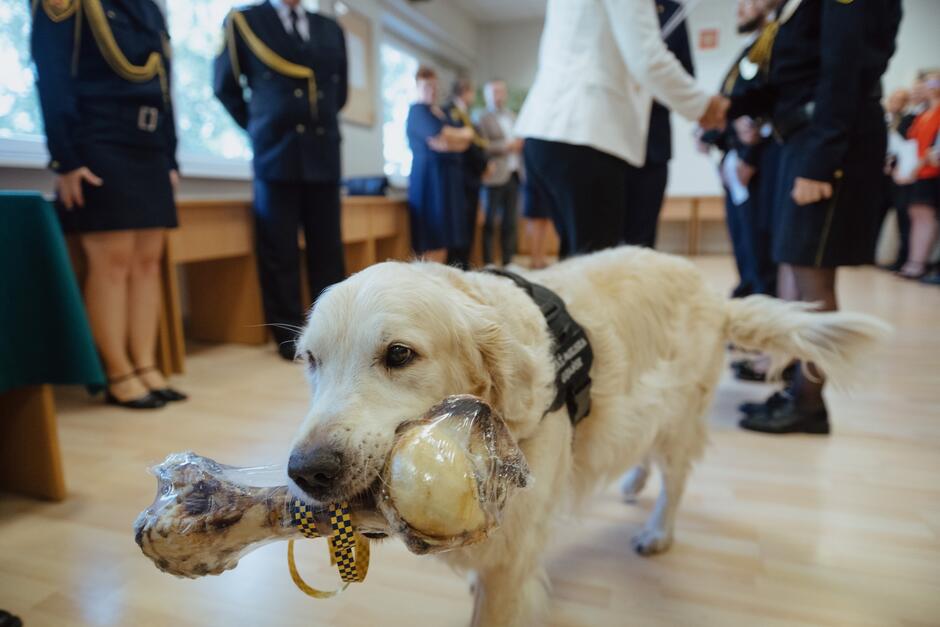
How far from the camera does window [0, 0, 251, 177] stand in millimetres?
2648

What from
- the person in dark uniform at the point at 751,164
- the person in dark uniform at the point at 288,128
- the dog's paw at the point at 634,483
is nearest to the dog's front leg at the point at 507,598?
the dog's paw at the point at 634,483

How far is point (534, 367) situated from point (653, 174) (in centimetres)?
169

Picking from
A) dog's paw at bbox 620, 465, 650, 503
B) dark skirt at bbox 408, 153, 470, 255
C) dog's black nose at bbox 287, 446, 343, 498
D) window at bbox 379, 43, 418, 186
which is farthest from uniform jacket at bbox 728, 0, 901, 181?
window at bbox 379, 43, 418, 186

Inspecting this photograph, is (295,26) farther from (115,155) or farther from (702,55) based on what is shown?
(702,55)

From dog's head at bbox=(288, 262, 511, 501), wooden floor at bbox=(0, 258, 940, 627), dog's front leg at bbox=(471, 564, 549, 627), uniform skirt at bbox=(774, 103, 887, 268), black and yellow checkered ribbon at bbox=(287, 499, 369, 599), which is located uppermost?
uniform skirt at bbox=(774, 103, 887, 268)

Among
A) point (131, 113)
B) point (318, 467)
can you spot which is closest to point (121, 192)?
point (131, 113)

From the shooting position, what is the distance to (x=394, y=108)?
712cm

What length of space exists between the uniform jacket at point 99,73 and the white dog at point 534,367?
1972 millimetres

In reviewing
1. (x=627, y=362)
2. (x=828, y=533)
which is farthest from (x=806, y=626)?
(x=627, y=362)

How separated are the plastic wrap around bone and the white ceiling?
28.8ft

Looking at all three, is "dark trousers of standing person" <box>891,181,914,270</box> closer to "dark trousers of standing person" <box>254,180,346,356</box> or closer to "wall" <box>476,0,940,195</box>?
"wall" <box>476,0,940,195</box>

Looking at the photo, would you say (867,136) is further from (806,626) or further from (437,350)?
(437,350)

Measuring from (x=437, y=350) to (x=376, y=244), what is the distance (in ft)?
12.3

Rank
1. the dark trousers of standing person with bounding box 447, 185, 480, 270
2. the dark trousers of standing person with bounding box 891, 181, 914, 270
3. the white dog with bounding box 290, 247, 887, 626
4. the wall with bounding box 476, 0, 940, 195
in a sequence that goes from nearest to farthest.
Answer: the white dog with bounding box 290, 247, 887, 626, the dark trousers of standing person with bounding box 447, 185, 480, 270, the dark trousers of standing person with bounding box 891, 181, 914, 270, the wall with bounding box 476, 0, 940, 195
